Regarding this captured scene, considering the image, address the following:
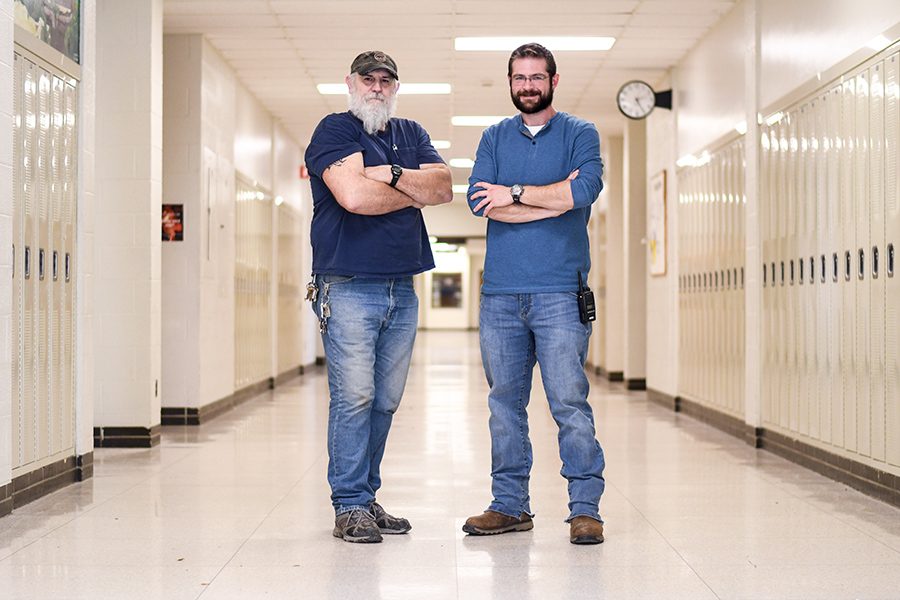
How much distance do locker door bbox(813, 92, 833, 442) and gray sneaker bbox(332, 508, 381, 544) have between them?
9.51ft

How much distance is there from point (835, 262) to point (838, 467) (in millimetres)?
1034

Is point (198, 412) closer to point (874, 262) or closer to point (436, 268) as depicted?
point (436, 268)

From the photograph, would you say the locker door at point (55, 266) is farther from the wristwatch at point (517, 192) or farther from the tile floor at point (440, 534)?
the wristwatch at point (517, 192)

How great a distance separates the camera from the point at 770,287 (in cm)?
695

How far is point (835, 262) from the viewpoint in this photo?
5645 millimetres

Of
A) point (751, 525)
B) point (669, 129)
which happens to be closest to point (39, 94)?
point (751, 525)

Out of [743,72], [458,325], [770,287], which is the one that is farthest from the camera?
[458,325]

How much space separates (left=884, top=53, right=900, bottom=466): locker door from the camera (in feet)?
15.8

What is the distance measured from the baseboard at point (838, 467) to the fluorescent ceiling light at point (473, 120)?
7.04 m

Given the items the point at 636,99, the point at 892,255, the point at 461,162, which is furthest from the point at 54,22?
the point at 461,162

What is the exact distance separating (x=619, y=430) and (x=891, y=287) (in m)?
3.25

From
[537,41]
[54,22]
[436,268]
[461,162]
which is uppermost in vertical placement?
[461,162]

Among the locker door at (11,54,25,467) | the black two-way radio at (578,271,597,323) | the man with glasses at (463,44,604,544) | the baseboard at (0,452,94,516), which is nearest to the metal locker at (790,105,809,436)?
the man with glasses at (463,44,604,544)

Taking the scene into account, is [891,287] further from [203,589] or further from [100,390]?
[100,390]
